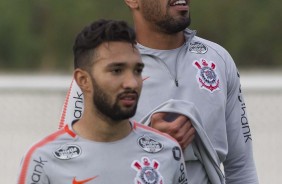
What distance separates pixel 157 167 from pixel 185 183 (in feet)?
0.66

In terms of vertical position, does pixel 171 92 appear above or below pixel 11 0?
above

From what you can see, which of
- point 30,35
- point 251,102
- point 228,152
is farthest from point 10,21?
point 228,152

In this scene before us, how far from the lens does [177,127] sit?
13.9ft

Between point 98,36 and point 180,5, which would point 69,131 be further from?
point 180,5

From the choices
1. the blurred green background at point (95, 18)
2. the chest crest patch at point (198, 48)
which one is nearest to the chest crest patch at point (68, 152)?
the chest crest patch at point (198, 48)

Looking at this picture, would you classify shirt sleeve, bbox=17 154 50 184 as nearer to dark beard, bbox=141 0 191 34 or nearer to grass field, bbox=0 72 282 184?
dark beard, bbox=141 0 191 34

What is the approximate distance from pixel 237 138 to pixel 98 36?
1.04 meters

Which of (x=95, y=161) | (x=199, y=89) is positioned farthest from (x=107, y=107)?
→ (x=199, y=89)

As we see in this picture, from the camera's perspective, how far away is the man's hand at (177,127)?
4.25 meters

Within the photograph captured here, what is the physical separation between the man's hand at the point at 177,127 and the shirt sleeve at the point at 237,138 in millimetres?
419

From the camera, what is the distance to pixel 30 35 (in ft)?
52.1

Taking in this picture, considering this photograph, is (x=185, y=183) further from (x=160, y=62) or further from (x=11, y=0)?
(x=11, y=0)

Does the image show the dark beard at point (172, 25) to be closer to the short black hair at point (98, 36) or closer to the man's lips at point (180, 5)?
the man's lips at point (180, 5)

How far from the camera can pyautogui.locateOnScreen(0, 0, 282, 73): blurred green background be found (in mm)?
15820
